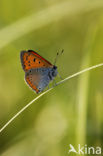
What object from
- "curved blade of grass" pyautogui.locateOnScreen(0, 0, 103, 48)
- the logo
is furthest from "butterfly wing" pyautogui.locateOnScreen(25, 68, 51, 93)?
the logo

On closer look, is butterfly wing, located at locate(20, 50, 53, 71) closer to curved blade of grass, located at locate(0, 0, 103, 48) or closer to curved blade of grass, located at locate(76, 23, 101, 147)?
curved blade of grass, located at locate(0, 0, 103, 48)

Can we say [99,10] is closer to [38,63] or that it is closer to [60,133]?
[38,63]

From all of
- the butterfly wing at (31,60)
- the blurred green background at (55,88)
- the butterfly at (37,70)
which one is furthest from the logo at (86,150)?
the butterfly wing at (31,60)

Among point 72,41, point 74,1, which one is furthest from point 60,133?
point 74,1

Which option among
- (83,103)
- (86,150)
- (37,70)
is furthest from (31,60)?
(86,150)

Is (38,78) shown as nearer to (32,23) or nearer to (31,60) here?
(31,60)

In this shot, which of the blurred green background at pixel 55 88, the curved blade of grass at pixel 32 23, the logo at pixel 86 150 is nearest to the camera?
the logo at pixel 86 150

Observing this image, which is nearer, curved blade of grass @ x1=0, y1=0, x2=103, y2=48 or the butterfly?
curved blade of grass @ x1=0, y1=0, x2=103, y2=48

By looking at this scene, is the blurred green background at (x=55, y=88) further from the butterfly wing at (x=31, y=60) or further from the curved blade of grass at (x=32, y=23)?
the butterfly wing at (x=31, y=60)
